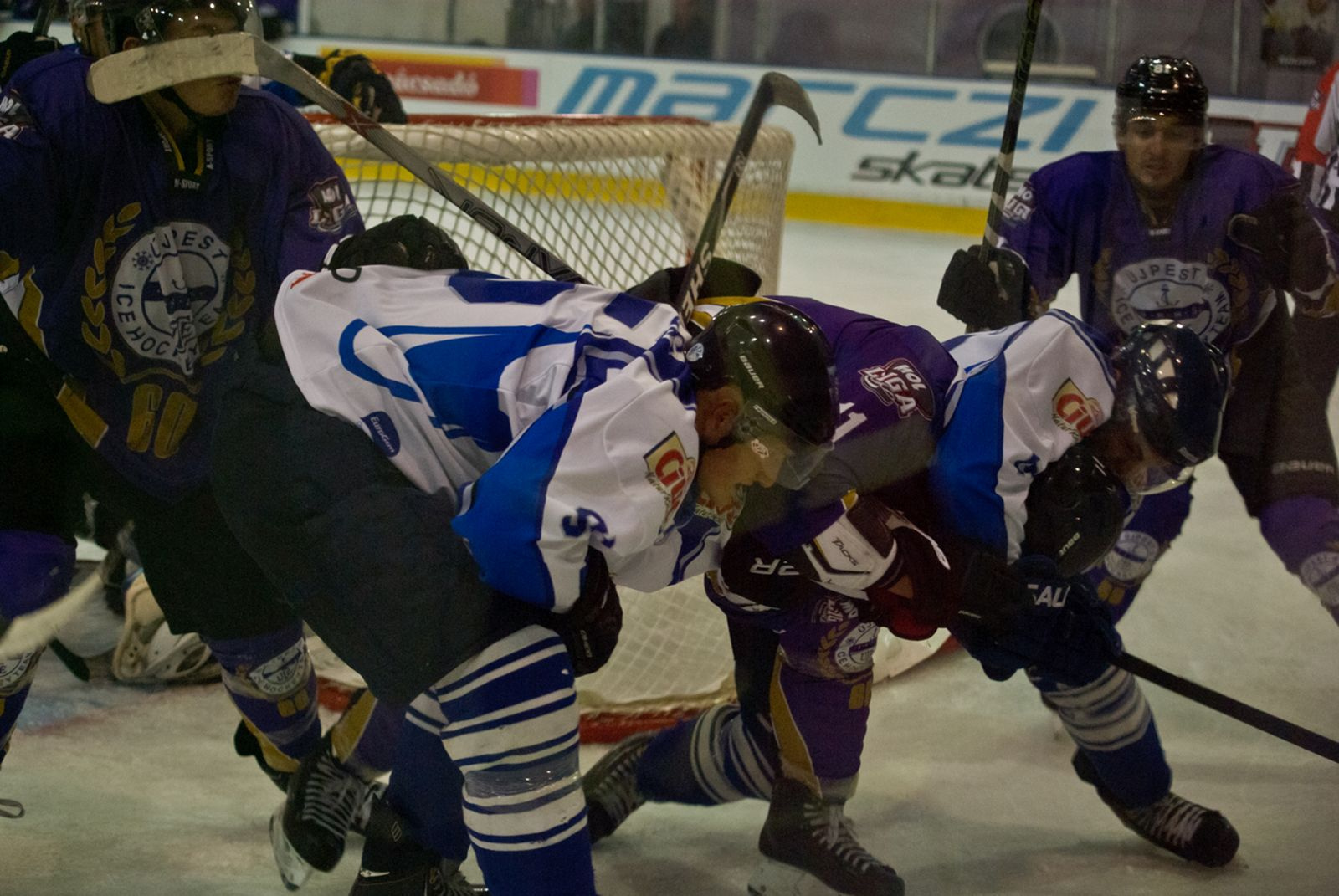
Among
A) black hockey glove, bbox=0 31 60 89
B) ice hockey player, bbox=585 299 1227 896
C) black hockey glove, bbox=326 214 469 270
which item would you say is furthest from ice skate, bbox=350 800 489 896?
black hockey glove, bbox=0 31 60 89

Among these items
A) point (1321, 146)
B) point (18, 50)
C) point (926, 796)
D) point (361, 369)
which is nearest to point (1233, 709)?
point (926, 796)

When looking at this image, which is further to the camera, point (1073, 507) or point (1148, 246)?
point (1148, 246)

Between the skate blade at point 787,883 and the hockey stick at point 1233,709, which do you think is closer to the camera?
the hockey stick at point 1233,709

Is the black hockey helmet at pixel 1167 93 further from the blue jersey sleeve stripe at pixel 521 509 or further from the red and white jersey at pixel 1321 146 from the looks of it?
the blue jersey sleeve stripe at pixel 521 509

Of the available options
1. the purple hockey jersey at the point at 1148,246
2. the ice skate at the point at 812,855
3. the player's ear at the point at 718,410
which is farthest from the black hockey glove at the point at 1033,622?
the purple hockey jersey at the point at 1148,246

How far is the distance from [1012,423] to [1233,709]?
0.48 m

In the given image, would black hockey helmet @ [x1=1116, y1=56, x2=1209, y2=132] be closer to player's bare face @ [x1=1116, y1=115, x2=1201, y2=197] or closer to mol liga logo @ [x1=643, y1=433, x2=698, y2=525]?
player's bare face @ [x1=1116, y1=115, x2=1201, y2=197]

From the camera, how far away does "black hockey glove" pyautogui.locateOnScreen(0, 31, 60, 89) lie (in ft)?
6.70

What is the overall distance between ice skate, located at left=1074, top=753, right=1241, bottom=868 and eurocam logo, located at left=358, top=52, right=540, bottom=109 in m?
5.13

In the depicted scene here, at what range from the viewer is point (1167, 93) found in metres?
2.21

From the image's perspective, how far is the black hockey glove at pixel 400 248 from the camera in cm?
174

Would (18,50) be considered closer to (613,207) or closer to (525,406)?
(613,207)

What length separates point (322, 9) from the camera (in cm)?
589

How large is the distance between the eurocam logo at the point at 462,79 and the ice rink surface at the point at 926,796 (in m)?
4.28
